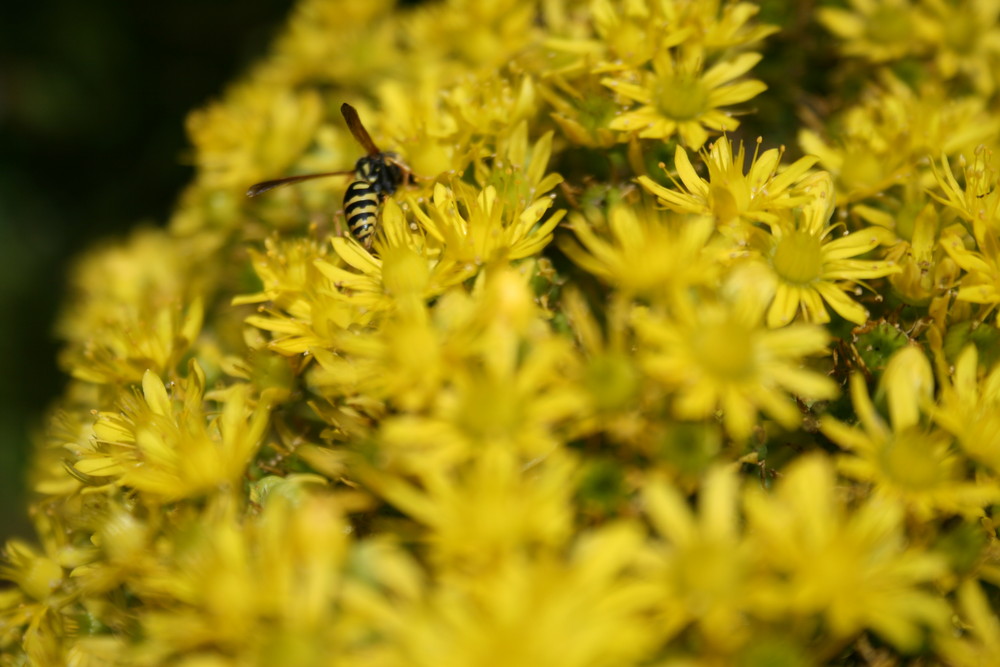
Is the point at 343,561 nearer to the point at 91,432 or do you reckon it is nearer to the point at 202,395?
the point at 202,395

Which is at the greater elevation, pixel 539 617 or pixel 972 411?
pixel 539 617

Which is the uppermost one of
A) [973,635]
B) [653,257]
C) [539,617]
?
[653,257]

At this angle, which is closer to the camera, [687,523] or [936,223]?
→ [687,523]

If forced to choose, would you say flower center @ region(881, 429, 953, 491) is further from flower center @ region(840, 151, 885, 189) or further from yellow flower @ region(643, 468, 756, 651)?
flower center @ region(840, 151, 885, 189)

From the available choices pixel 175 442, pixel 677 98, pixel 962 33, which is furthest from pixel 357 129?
pixel 962 33

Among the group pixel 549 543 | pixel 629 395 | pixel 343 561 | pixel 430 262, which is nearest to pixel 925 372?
pixel 629 395

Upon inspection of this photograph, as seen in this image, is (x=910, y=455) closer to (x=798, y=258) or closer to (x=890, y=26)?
(x=798, y=258)

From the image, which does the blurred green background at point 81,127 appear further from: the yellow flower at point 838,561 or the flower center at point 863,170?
Answer: the yellow flower at point 838,561
